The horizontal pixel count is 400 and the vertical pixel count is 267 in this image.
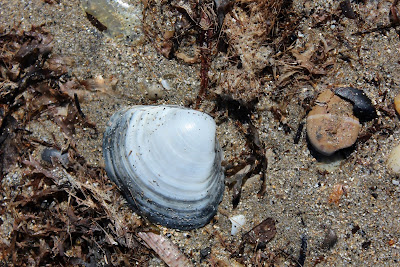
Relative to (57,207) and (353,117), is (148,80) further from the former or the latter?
(353,117)

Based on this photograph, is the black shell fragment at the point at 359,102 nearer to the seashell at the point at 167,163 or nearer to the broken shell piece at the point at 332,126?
the broken shell piece at the point at 332,126

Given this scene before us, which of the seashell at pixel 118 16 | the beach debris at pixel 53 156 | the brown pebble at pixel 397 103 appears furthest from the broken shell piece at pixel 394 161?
the beach debris at pixel 53 156

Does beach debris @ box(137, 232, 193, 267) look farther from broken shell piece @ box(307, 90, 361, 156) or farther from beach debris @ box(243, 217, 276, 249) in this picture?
broken shell piece @ box(307, 90, 361, 156)

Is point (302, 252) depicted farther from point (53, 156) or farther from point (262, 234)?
point (53, 156)

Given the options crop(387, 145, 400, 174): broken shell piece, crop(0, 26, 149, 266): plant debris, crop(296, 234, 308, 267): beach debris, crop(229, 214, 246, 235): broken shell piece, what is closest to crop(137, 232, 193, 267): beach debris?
crop(0, 26, 149, 266): plant debris

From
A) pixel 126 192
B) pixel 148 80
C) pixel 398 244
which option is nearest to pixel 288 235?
pixel 398 244
